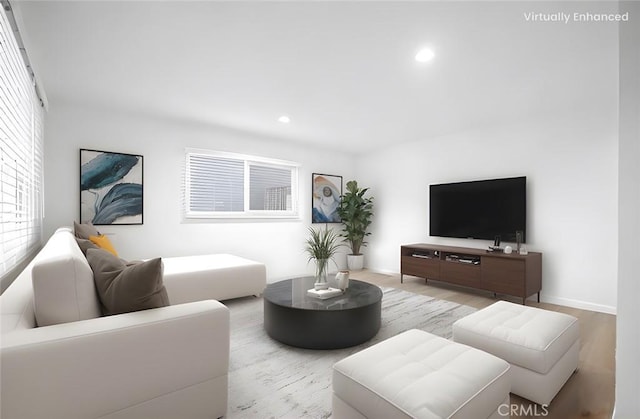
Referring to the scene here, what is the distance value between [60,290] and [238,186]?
11.8 feet

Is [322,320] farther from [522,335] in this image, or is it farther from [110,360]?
[110,360]

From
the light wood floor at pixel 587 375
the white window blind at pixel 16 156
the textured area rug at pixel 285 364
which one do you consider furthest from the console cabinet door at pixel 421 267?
the white window blind at pixel 16 156

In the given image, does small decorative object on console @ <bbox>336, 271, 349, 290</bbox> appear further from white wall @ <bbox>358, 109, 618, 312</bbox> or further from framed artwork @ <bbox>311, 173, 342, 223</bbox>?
framed artwork @ <bbox>311, 173, 342, 223</bbox>

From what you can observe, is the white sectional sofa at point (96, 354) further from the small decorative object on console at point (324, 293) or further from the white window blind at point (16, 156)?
the small decorative object on console at point (324, 293)

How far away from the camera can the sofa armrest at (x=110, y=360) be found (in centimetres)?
106

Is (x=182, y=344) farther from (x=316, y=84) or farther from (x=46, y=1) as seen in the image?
(x=316, y=84)

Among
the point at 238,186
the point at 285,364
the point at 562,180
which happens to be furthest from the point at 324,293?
the point at 562,180

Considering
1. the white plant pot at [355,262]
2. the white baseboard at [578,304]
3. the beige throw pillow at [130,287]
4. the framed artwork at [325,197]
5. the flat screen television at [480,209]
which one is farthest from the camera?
the white plant pot at [355,262]

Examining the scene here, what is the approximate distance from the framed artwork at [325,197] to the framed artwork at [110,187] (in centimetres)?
282

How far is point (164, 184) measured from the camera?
4066mm

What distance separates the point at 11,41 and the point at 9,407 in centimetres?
203

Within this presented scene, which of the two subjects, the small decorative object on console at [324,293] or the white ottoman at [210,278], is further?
the white ottoman at [210,278]

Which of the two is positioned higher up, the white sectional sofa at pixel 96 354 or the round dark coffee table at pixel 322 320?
the white sectional sofa at pixel 96 354

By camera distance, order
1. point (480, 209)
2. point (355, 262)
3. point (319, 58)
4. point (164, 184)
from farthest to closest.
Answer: point (355, 262) → point (480, 209) → point (164, 184) → point (319, 58)
